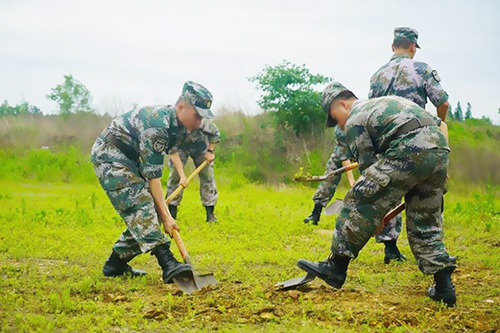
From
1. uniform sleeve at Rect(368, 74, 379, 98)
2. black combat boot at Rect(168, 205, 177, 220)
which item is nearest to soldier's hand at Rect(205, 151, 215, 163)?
black combat boot at Rect(168, 205, 177, 220)

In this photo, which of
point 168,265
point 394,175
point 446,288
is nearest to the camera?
point 394,175

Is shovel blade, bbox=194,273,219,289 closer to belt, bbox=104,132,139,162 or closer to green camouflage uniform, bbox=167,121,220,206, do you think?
belt, bbox=104,132,139,162

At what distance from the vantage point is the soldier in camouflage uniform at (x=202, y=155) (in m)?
8.82

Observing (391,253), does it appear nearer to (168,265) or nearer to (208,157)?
(168,265)

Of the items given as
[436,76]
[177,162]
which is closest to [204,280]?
[436,76]

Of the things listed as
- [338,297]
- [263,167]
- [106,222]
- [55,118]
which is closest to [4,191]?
[106,222]

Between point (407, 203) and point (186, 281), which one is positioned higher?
point (407, 203)

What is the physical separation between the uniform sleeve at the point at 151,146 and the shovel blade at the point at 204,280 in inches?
38.4

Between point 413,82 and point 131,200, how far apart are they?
9.82ft

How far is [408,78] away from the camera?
594 cm

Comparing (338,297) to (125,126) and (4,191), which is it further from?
(4,191)

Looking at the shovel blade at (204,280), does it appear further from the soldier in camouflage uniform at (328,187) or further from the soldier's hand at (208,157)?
the soldier's hand at (208,157)

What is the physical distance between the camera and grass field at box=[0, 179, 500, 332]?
4.05 m

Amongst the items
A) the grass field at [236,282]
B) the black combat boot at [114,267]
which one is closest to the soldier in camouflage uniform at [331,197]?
the grass field at [236,282]
